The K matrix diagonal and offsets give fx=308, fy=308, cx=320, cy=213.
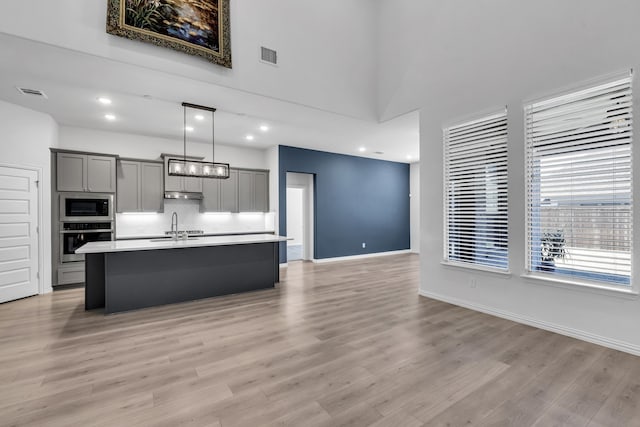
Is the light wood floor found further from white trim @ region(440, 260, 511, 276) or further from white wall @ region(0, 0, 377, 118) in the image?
white wall @ region(0, 0, 377, 118)

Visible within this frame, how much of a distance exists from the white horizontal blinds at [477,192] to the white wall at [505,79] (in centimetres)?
13

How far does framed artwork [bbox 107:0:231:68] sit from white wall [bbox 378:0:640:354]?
2838mm

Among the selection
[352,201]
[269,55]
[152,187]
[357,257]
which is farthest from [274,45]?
[357,257]

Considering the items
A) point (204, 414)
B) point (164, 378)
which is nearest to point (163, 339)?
point (164, 378)

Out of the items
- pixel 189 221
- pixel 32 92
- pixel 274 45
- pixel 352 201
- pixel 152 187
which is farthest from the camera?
pixel 352 201

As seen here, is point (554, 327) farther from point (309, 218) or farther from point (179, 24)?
point (309, 218)

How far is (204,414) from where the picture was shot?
201 cm

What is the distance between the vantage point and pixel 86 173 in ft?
18.4

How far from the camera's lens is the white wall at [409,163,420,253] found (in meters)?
9.95

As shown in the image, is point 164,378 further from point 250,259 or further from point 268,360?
point 250,259

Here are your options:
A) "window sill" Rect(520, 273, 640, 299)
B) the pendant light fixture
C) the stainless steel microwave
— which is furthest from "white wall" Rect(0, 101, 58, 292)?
"window sill" Rect(520, 273, 640, 299)

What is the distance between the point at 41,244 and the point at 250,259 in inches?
137

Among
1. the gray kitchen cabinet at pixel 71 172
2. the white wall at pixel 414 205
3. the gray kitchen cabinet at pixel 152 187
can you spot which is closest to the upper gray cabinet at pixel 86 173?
the gray kitchen cabinet at pixel 71 172

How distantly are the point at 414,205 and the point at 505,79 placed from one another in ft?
21.1
